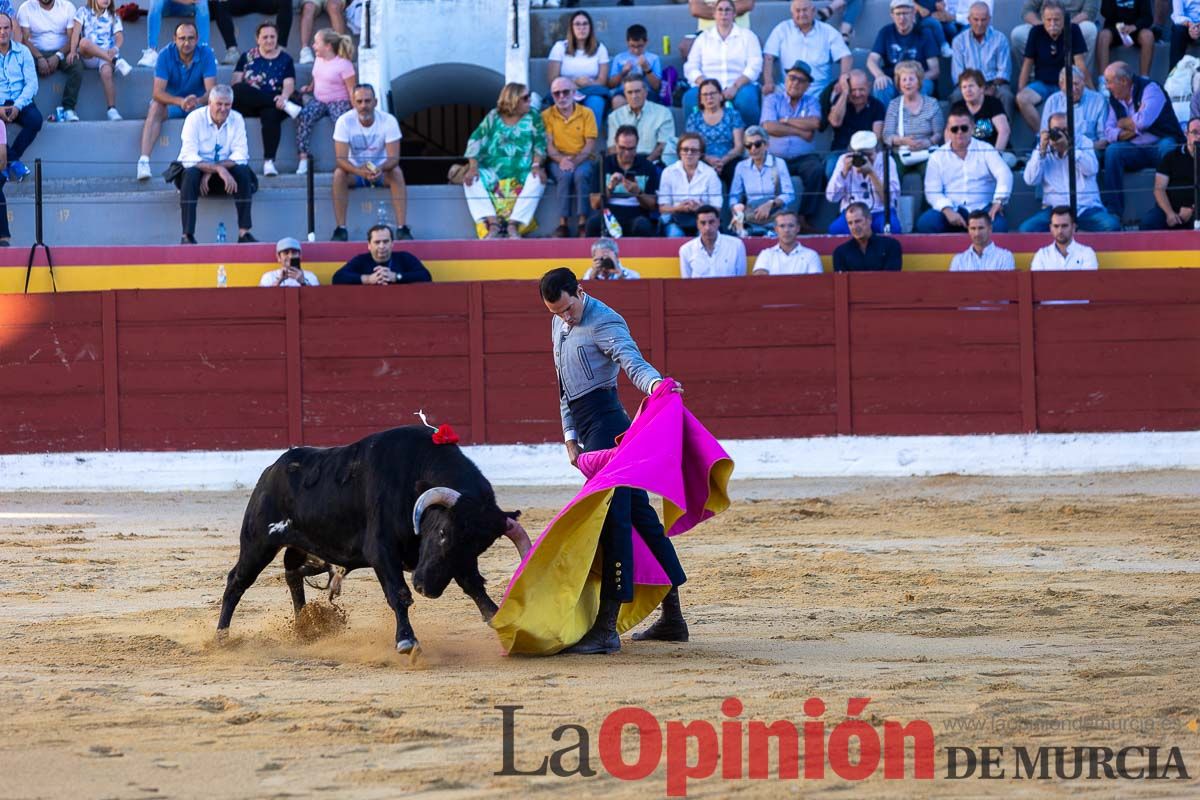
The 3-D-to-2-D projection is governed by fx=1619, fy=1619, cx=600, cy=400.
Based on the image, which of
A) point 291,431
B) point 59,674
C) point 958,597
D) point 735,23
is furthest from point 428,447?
point 735,23

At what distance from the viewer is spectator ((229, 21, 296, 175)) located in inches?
437

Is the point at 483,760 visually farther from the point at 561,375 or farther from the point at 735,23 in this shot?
the point at 735,23

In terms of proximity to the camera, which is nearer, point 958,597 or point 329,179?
point 958,597

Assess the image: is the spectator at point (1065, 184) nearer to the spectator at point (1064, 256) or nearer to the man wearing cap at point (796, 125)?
the spectator at point (1064, 256)

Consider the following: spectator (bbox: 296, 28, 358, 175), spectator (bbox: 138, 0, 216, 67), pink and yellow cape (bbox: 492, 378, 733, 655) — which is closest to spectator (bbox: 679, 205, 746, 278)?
spectator (bbox: 296, 28, 358, 175)

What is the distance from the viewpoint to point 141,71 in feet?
39.2

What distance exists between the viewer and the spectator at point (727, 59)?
11.0 m

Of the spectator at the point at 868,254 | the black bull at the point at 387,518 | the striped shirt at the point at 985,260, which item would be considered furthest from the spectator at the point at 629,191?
the black bull at the point at 387,518

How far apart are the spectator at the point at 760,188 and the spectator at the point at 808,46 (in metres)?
1.15

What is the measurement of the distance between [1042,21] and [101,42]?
6706mm

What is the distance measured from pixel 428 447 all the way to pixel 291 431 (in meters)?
5.54

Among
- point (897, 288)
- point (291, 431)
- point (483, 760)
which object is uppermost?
point (897, 288)

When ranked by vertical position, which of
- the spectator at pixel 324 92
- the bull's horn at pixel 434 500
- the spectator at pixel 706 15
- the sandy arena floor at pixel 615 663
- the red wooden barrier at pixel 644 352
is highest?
the spectator at pixel 706 15

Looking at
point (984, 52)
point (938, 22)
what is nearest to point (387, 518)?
Answer: point (984, 52)
